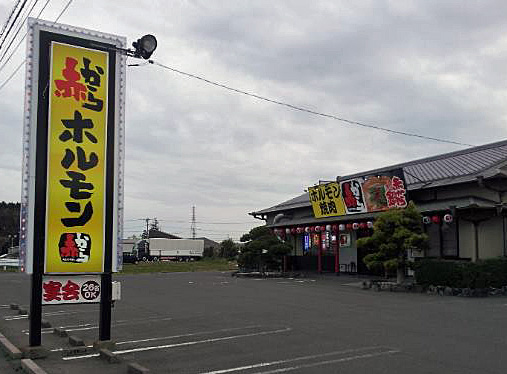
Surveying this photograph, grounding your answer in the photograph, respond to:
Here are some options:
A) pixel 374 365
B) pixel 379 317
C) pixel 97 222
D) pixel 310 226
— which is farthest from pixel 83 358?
pixel 310 226

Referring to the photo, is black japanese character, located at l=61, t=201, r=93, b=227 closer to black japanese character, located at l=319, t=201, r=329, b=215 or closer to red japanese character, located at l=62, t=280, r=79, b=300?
red japanese character, located at l=62, t=280, r=79, b=300

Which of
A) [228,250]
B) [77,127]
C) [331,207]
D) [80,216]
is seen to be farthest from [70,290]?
[228,250]

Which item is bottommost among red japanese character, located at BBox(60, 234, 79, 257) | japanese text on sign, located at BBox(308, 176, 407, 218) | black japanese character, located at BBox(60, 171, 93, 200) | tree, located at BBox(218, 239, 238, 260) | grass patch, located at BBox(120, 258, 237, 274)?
grass patch, located at BBox(120, 258, 237, 274)

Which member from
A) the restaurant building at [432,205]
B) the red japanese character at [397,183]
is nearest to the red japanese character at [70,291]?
the restaurant building at [432,205]

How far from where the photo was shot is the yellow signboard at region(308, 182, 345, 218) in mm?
24594

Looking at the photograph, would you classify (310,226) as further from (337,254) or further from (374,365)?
(374,365)

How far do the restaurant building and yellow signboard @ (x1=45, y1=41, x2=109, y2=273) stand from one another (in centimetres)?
1381

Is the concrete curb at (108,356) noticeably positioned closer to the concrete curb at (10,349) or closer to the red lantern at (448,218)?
the concrete curb at (10,349)

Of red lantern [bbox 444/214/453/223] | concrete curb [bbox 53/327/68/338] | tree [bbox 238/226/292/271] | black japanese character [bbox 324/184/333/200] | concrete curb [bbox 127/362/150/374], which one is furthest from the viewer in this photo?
tree [bbox 238/226/292/271]

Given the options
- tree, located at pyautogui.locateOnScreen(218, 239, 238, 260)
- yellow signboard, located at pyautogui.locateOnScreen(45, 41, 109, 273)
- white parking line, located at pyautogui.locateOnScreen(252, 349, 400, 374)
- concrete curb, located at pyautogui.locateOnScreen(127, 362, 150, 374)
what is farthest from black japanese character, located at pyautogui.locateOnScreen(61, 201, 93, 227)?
tree, located at pyautogui.locateOnScreen(218, 239, 238, 260)

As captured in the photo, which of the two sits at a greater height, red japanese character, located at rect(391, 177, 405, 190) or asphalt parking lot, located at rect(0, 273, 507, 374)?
red japanese character, located at rect(391, 177, 405, 190)

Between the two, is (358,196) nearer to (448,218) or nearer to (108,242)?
(448,218)

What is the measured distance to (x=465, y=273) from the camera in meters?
16.3

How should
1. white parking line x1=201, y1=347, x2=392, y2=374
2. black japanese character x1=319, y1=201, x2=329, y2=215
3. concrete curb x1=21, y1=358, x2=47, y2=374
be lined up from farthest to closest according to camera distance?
black japanese character x1=319, y1=201, x2=329, y2=215, white parking line x1=201, y1=347, x2=392, y2=374, concrete curb x1=21, y1=358, x2=47, y2=374
